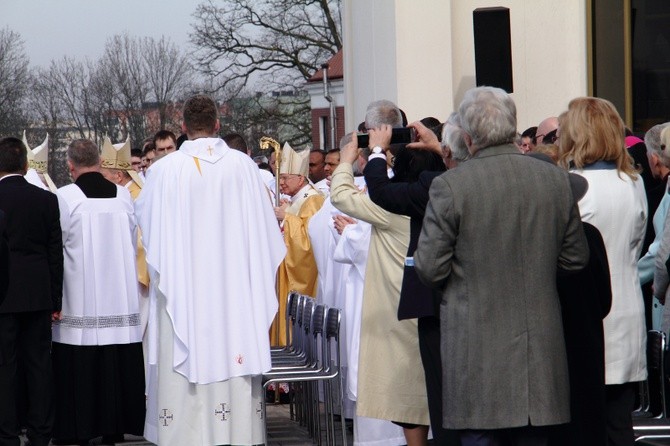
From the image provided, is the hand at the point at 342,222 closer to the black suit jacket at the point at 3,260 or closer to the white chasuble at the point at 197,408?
the white chasuble at the point at 197,408

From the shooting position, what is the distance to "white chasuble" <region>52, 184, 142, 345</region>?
29.9ft

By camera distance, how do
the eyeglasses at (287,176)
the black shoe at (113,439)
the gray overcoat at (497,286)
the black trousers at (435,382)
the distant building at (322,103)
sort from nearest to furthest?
the gray overcoat at (497,286)
the black trousers at (435,382)
the black shoe at (113,439)
the eyeglasses at (287,176)
the distant building at (322,103)

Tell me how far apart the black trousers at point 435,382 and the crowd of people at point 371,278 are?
0.4 inches

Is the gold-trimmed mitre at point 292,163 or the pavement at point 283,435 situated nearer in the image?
the pavement at point 283,435

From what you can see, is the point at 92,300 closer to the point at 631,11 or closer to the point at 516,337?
the point at 516,337

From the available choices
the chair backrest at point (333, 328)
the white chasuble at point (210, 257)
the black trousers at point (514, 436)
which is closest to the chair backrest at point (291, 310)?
the chair backrest at point (333, 328)

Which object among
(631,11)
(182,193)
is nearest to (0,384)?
(182,193)

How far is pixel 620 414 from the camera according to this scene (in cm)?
611

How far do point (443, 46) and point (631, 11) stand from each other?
2.12 metres

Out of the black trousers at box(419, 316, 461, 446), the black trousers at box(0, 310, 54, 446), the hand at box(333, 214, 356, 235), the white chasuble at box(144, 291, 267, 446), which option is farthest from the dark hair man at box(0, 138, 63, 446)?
the black trousers at box(419, 316, 461, 446)

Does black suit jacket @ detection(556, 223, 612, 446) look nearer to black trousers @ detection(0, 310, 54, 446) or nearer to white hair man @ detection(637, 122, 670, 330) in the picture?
white hair man @ detection(637, 122, 670, 330)

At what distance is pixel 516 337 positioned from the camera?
15.7 ft

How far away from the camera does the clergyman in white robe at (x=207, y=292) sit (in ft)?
24.2

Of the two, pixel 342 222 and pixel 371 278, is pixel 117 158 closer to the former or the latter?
pixel 342 222
